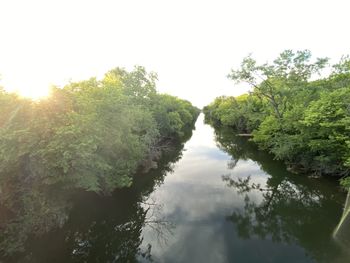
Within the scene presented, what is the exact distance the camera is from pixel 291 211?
1725cm

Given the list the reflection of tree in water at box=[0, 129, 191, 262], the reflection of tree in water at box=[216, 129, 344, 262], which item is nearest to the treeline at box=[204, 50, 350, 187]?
the reflection of tree in water at box=[216, 129, 344, 262]

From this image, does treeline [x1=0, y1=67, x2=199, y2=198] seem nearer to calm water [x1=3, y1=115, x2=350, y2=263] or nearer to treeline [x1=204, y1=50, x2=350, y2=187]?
calm water [x1=3, y1=115, x2=350, y2=263]

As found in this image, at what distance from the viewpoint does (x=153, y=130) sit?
94.4ft

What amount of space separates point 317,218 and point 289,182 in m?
7.19

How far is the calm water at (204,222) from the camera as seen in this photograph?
12.3 metres

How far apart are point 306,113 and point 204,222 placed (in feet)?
46.0

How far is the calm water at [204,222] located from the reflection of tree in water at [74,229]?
58 mm

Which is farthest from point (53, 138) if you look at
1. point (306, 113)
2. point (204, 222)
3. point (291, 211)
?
point (306, 113)

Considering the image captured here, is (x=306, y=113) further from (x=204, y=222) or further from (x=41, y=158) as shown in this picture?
(x=41, y=158)

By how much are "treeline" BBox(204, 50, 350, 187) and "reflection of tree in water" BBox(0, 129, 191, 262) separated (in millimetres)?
14529

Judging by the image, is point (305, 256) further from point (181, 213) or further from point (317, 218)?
point (181, 213)

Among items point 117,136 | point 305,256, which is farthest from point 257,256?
point 117,136

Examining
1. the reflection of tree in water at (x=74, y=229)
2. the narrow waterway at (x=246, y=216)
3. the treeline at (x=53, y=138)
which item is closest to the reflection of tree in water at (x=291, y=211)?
the narrow waterway at (x=246, y=216)

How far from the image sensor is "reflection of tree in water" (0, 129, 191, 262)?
11.9 meters
